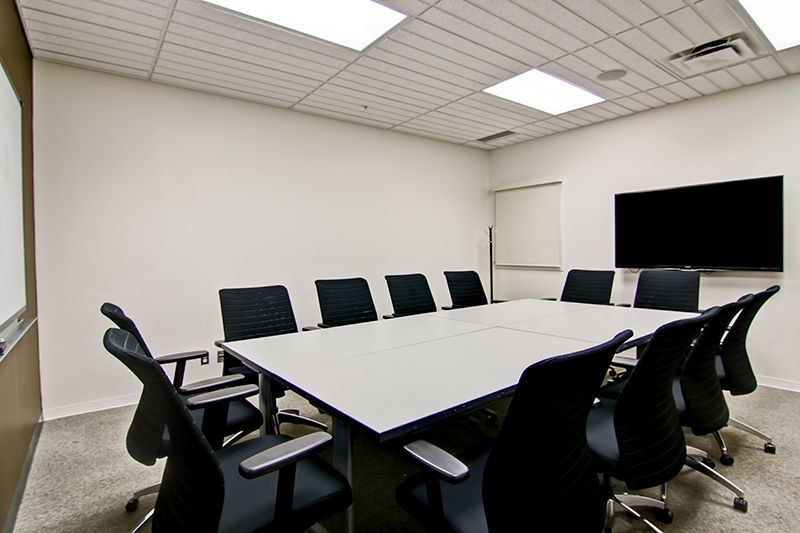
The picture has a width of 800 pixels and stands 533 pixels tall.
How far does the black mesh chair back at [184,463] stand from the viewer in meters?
1.02

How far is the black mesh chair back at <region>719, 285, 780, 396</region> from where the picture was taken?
230 centimetres

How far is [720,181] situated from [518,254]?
2455 mm

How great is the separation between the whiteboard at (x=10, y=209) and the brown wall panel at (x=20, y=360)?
175 mm

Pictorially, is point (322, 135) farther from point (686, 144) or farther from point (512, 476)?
point (512, 476)

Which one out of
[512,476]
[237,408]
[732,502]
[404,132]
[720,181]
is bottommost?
[732,502]

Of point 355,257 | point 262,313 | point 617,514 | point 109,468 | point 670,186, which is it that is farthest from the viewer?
point 355,257

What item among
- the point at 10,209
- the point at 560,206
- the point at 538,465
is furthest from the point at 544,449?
the point at 560,206

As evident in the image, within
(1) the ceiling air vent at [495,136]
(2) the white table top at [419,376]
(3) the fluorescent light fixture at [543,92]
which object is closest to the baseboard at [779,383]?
(2) the white table top at [419,376]

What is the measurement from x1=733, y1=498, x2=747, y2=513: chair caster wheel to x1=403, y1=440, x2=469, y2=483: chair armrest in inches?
71.6

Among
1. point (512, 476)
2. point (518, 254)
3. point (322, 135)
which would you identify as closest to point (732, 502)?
point (512, 476)

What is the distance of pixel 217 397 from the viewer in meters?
1.58

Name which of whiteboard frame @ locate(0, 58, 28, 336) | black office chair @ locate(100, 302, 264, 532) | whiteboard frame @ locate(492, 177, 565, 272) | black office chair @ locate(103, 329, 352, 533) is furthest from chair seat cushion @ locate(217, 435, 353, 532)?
whiteboard frame @ locate(492, 177, 565, 272)

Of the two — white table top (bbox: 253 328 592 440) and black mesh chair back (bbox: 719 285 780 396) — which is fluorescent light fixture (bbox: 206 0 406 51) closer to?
white table top (bbox: 253 328 592 440)

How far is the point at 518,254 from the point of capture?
5.90 m
